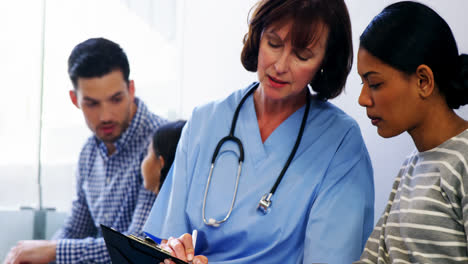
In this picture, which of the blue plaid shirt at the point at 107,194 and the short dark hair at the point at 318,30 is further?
the blue plaid shirt at the point at 107,194

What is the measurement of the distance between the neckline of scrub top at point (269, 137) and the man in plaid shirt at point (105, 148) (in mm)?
556

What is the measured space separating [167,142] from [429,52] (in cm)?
90

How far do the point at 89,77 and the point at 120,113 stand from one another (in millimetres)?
158

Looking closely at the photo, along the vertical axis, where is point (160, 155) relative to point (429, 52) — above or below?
below

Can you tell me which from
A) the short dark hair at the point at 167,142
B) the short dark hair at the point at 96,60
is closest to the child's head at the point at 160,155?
the short dark hair at the point at 167,142

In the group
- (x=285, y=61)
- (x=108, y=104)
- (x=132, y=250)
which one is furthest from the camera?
(x=108, y=104)

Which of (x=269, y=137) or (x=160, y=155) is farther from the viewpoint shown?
(x=160, y=155)

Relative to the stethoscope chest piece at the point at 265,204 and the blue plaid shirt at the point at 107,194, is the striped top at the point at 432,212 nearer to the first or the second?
the stethoscope chest piece at the point at 265,204

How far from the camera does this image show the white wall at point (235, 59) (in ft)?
4.39

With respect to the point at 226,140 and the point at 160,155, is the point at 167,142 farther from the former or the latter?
the point at 226,140

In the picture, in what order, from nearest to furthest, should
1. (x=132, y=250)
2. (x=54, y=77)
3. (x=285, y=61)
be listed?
(x=132, y=250), (x=285, y=61), (x=54, y=77)

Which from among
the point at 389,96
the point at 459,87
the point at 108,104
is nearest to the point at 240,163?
the point at 389,96

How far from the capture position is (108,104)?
1844 millimetres

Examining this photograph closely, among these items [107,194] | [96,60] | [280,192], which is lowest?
[107,194]
